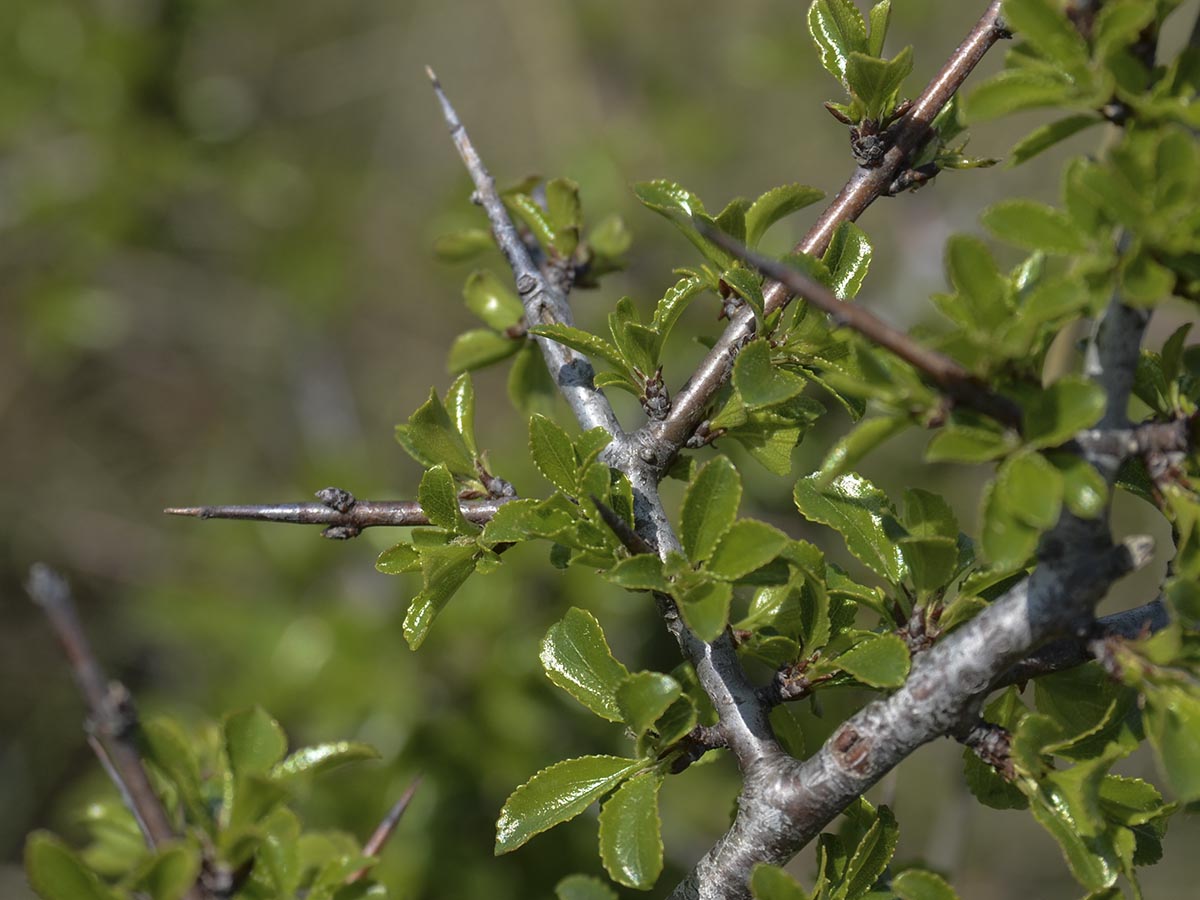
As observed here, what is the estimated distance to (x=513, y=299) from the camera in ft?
4.52

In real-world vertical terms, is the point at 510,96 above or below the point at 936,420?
below

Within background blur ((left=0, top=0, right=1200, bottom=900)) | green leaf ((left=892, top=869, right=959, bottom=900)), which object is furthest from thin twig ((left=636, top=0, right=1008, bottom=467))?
background blur ((left=0, top=0, right=1200, bottom=900))

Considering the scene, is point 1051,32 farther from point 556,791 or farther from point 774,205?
point 556,791

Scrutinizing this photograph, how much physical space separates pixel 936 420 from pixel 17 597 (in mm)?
5208

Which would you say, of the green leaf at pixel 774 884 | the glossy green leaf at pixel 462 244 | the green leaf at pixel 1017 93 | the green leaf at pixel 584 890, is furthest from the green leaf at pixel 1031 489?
the glossy green leaf at pixel 462 244

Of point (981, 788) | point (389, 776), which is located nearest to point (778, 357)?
point (981, 788)

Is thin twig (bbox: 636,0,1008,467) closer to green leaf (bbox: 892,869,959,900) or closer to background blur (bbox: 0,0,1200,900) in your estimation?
green leaf (bbox: 892,869,959,900)

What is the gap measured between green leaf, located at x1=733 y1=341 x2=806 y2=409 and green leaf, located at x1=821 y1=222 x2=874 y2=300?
4.8 inches

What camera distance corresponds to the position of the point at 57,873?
765 millimetres

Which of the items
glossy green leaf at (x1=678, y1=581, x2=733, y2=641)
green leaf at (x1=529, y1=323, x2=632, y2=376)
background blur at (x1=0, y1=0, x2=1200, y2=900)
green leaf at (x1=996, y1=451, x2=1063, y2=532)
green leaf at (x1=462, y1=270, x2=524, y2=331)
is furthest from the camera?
background blur at (x1=0, y1=0, x2=1200, y2=900)

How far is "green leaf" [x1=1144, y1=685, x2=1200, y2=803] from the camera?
715 millimetres

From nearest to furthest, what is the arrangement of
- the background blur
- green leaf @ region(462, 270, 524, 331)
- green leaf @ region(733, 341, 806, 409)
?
green leaf @ region(733, 341, 806, 409)
green leaf @ region(462, 270, 524, 331)
the background blur

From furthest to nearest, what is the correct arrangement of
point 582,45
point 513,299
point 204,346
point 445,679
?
1. point 204,346
2. point 582,45
3. point 445,679
4. point 513,299

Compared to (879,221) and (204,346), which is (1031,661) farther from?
(204,346)
